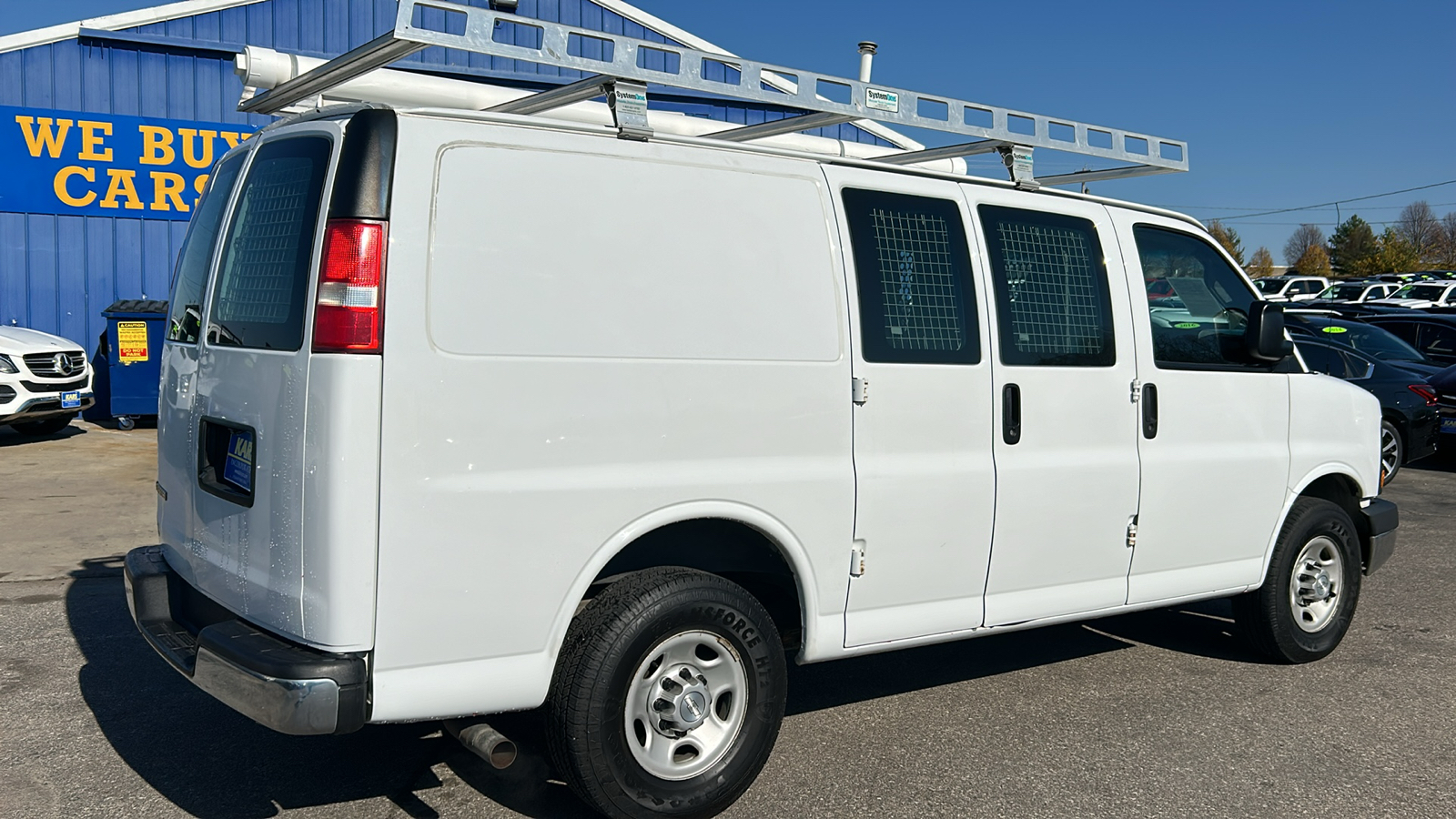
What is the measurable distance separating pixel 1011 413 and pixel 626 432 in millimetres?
1649

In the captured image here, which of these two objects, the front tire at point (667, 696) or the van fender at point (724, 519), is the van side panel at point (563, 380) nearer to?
the van fender at point (724, 519)

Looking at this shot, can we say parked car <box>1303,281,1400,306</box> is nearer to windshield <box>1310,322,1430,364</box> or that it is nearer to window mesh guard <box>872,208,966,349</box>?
windshield <box>1310,322,1430,364</box>

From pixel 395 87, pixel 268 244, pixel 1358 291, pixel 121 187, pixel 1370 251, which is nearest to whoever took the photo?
pixel 268 244

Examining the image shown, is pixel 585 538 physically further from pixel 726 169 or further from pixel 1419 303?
pixel 1419 303

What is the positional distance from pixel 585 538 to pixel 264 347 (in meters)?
1.07

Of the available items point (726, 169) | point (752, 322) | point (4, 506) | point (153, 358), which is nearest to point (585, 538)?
point (752, 322)

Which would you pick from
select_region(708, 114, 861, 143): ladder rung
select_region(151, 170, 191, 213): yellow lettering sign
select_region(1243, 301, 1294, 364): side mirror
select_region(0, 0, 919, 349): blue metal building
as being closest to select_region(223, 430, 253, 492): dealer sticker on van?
select_region(708, 114, 861, 143): ladder rung

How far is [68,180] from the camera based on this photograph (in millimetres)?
15250

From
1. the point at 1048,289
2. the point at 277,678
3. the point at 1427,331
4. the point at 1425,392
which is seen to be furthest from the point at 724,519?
the point at 1427,331

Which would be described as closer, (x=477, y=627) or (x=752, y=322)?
(x=477, y=627)

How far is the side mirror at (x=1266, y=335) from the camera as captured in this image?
5328 mm

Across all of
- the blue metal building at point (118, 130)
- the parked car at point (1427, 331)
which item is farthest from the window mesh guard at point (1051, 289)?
the parked car at point (1427, 331)

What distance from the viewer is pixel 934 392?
172 inches

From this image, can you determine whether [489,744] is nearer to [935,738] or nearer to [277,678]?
[277,678]
